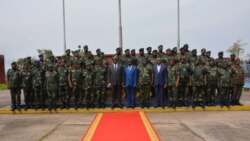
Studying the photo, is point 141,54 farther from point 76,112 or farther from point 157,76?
point 76,112

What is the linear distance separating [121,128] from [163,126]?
3.75 ft

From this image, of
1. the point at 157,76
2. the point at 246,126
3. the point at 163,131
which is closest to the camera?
the point at 163,131

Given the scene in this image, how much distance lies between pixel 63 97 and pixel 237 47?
140 ft

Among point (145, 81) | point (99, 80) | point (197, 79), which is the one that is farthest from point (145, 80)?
point (197, 79)

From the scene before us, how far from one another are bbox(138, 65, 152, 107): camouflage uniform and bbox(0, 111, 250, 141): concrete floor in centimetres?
100

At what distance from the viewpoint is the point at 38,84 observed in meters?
14.8

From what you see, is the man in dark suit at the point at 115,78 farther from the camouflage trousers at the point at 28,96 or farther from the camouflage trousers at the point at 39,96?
the camouflage trousers at the point at 28,96

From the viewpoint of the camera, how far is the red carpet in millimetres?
9195

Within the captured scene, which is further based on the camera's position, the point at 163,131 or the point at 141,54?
the point at 141,54

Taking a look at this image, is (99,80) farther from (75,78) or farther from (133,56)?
(133,56)

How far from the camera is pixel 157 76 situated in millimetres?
14453

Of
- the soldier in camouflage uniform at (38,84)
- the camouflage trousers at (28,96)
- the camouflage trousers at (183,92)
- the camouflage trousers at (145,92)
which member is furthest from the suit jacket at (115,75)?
the camouflage trousers at (28,96)

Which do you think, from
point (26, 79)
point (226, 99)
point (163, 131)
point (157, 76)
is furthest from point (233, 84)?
point (26, 79)

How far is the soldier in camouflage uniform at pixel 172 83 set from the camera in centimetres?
1444
